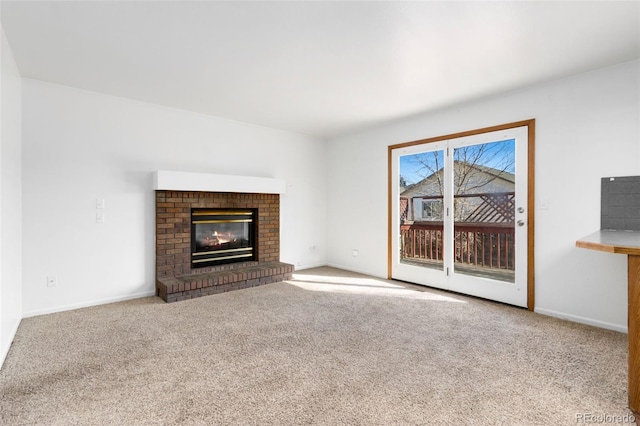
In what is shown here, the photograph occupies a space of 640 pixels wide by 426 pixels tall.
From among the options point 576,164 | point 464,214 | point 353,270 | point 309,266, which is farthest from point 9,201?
point 576,164

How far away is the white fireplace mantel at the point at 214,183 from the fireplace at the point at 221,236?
0.39m

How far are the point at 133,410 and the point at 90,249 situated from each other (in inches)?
94.8

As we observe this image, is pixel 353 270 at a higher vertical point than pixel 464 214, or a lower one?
lower

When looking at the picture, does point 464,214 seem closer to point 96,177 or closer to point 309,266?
point 309,266

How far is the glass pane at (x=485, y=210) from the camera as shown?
342 centimetres

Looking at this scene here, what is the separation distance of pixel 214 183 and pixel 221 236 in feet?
2.73

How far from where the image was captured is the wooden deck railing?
3.46m

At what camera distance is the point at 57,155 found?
10.5 feet

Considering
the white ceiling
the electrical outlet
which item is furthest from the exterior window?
the electrical outlet

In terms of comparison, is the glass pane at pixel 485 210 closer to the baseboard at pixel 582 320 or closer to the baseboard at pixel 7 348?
the baseboard at pixel 582 320

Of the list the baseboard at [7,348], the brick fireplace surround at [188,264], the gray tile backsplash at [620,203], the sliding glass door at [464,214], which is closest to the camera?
the baseboard at [7,348]

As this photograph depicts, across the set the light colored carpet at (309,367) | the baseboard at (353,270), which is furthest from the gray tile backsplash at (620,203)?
the baseboard at (353,270)

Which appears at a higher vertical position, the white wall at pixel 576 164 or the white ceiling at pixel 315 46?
the white ceiling at pixel 315 46

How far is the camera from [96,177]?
3.43m
